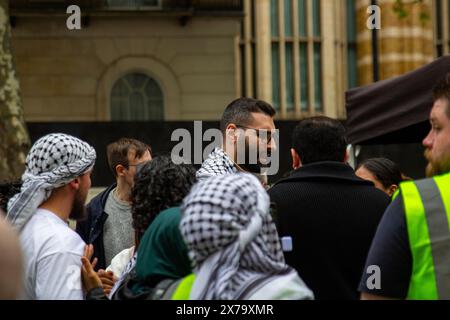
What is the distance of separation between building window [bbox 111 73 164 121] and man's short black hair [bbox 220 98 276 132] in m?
16.0

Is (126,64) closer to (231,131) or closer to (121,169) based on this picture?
(121,169)

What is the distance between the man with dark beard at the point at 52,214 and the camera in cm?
371

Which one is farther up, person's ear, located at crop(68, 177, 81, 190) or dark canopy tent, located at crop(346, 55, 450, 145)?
dark canopy tent, located at crop(346, 55, 450, 145)

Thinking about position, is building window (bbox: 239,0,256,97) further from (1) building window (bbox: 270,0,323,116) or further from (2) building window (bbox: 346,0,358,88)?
(2) building window (bbox: 346,0,358,88)

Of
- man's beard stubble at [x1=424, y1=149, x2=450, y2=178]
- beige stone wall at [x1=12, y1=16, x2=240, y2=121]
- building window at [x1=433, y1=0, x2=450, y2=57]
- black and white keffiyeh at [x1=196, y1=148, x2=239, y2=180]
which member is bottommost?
black and white keffiyeh at [x1=196, y1=148, x2=239, y2=180]

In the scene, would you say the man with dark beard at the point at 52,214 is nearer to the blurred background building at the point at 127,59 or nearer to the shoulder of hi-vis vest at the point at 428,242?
the shoulder of hi-vis vest at the point at 428,242

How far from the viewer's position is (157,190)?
12.8ft

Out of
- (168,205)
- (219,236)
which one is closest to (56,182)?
(168,205)

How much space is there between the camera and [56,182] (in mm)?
3992

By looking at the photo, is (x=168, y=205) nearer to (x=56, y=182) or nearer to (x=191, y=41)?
(x=56, y=182)

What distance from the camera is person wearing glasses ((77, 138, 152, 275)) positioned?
582cm

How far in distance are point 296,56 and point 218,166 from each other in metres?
19.8

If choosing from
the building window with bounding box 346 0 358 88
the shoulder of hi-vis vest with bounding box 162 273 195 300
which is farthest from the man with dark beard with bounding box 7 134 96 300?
the building window with bounding box 346 0 358 88
